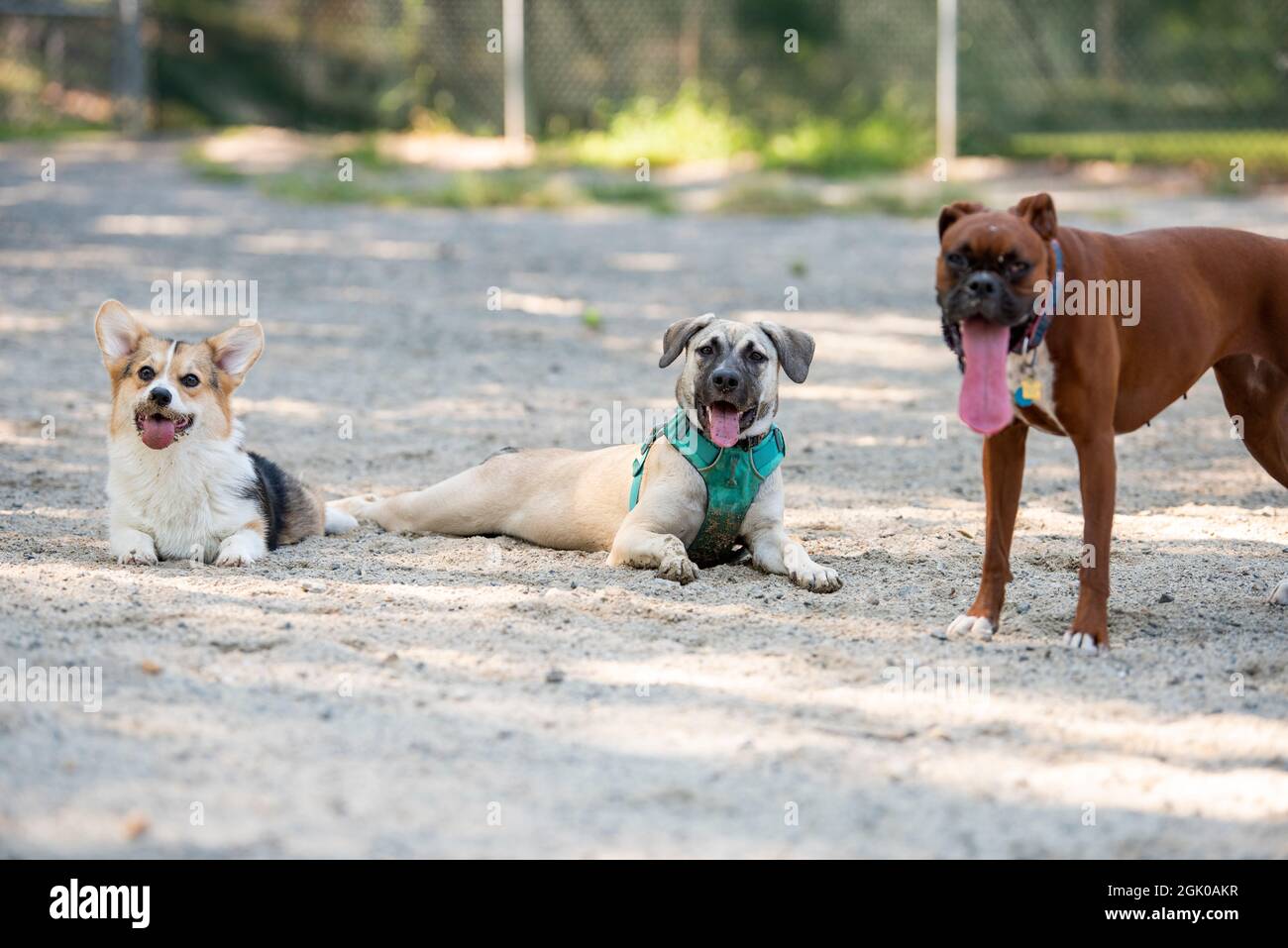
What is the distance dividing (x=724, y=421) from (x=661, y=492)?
1.30 ft

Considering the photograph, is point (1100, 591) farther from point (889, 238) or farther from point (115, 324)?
point (889, 238)

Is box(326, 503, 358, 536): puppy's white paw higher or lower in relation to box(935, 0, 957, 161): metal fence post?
lower

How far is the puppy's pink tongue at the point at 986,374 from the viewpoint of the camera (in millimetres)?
4793

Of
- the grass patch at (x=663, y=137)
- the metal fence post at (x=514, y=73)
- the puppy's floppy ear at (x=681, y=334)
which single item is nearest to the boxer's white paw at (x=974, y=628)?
the puppy's floppy ear at (x=681, y=334)

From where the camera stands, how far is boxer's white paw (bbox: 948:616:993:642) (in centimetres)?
521

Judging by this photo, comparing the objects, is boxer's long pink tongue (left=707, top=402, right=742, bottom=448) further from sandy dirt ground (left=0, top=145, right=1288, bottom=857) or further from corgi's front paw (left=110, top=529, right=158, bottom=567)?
corgi's front paw (left=110, top=529, right=158, bottom=567)

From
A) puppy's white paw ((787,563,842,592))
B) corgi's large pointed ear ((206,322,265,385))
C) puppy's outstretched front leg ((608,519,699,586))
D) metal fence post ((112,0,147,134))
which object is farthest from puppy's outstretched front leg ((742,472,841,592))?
metal fence post ((112,0,147,134))

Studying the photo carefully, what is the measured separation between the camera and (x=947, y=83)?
1825cm

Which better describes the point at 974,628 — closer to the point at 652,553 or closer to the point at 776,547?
the point at 776,547

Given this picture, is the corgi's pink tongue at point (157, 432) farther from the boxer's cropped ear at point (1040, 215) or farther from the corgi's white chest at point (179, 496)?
the boxer's cropped ear at point (1040, 215)

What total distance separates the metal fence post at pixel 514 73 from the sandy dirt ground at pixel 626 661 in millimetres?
9046

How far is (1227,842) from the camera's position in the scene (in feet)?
11.9

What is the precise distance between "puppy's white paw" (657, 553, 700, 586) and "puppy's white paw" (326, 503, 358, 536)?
1702 mm

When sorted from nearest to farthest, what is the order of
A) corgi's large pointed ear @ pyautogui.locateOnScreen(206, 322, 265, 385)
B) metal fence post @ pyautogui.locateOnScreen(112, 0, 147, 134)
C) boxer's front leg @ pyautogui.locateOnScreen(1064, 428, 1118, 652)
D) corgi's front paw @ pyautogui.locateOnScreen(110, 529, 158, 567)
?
boxer's front leg @ pyautogui.locateOnScreen(1064, 428, 1118, 652) → corgi's front paw @ pyautogui.locateOnScreen(110, 529, 158, 567) → corgi's large pointed ear @ pyautogui.locateOnScreen(206, 322, 265, 385) → metal fence post @ pyautogui.locateOnScreen(112, 0, 147, 134)
